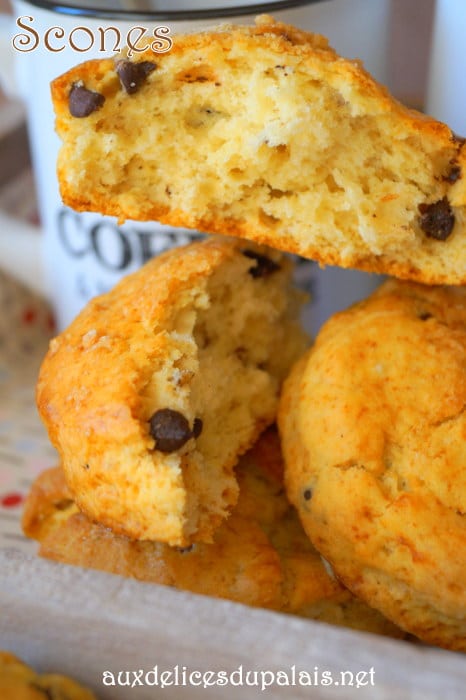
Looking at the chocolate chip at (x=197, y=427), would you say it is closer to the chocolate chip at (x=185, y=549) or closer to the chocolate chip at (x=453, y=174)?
the chocolate chip at (x=185, y=549)

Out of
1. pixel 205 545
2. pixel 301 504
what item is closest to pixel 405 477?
pixel 301 504

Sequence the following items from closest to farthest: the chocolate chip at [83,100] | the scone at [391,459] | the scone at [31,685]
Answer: the scone at [31,685] → the scone at [391,459] → the chocolate chip at [83,100]

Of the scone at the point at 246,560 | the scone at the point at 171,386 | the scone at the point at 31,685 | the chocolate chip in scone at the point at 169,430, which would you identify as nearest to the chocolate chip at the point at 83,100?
the scone at the point at 171,386

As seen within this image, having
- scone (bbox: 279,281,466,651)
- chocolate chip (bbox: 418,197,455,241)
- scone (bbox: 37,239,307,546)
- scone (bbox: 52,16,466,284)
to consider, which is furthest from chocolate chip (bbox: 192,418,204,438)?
chocolate chip (bbox: 418,197,455,241)

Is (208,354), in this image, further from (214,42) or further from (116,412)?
(214,42)

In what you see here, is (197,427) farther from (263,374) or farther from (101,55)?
(101,55)

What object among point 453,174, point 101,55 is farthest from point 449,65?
point 101,55

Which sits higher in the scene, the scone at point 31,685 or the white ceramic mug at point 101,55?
the white ceramic mug at point 101,55
